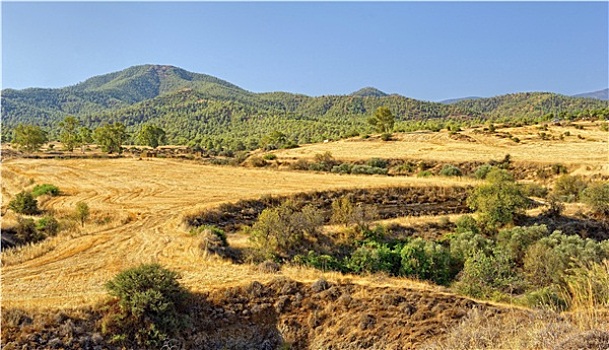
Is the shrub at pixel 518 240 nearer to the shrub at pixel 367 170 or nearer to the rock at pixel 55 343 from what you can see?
the rock at pixel 55 343

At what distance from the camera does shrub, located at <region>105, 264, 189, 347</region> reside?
9117 mm

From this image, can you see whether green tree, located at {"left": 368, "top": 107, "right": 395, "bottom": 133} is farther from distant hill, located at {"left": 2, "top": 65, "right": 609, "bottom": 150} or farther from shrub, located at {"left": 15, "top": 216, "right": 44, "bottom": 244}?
shrub, located at {"left": 15, "top": 216, "right": 44, "bottom": 244}

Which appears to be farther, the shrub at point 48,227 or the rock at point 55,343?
the shrub at point 48,227

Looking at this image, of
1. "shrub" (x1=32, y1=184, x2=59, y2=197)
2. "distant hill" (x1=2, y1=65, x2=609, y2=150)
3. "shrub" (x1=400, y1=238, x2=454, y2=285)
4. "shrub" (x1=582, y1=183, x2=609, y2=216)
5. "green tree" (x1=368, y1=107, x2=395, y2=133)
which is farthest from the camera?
"distant hill" (x1=2, y1=65, x2=609, y2=150)

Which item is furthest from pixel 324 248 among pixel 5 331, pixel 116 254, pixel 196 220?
pixel 5 331

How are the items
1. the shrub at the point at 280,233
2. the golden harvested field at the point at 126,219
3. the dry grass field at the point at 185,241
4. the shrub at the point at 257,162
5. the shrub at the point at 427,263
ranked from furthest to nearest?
the shrub at the point at 257,162
the shrub at the point at 280,233
the shrub at the point at 427,263
the golden harvested field at the point at 126,219
the dry grass field at the point at 185,241

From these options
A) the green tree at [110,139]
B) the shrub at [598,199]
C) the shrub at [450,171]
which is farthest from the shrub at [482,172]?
the green tree at [110,139]

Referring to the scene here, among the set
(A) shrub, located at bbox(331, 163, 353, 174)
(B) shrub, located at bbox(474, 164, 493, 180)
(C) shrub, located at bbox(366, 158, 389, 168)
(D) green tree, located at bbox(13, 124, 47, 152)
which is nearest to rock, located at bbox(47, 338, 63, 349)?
(A) shrub, located at bbox(331, 163, 353, 174)

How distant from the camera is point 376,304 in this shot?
10031 millimetres

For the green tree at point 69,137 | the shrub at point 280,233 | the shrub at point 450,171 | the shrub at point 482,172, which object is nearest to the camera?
the shrub at point 280,233

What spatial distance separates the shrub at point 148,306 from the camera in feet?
29.9

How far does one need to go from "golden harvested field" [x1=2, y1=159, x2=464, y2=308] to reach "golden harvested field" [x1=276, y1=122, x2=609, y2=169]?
47.4 feet

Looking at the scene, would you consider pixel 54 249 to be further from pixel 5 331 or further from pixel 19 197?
pixel 19 197

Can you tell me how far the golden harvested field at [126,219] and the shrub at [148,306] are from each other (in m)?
0.87
